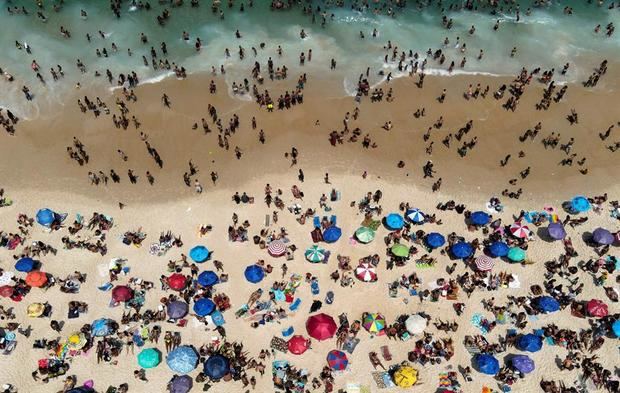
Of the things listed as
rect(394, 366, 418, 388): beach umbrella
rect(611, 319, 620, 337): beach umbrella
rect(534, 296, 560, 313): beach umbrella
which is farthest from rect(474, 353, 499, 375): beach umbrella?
rect(611, 319, 620, 337): beach umbrella

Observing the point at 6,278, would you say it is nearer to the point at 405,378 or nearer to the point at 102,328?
the point at 102,328

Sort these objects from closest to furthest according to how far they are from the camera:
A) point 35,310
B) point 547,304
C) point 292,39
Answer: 1. point 35,310
2. point 547,304
3. point 292,39

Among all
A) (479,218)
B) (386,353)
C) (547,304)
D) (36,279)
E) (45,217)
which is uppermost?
(479,218)

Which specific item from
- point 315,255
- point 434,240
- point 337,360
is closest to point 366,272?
point 315,255

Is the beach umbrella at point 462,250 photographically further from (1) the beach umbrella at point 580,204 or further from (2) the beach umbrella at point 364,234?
(1) the beach umbrella at point 580,204

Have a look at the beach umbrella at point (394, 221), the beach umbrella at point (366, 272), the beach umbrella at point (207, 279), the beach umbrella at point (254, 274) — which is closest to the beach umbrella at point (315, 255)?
the beach umbrella at point (366, 272)
